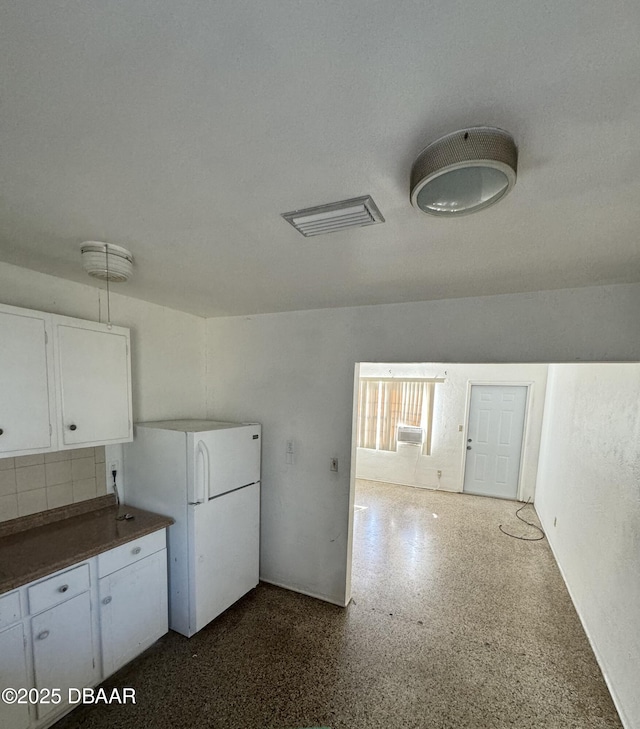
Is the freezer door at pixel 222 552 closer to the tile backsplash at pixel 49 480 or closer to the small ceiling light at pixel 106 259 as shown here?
the tile backsplash at pixel 49 480

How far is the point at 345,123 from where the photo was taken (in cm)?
74

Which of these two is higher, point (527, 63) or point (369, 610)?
point (527, 63)

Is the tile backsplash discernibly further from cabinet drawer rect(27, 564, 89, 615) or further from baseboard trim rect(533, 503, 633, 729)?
baseboard trim rect(533, 503, 633, 729)

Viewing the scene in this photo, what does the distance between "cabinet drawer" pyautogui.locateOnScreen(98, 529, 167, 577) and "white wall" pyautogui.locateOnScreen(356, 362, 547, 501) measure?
3.54 m

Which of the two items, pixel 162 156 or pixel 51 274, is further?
pixel 51 274

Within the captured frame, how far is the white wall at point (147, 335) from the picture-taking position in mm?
1929

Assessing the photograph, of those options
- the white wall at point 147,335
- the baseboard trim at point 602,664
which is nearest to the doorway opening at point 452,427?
the baseboard trim at point 602,664

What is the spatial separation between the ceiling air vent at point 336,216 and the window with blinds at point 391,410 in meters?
4.66

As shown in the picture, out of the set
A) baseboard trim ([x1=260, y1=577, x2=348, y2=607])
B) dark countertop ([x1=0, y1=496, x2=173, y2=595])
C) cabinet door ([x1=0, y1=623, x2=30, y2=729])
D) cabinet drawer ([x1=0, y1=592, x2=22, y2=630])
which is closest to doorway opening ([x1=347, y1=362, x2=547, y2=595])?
baseboard trim ([x1=260, y1=577, x2=348, y2=607])

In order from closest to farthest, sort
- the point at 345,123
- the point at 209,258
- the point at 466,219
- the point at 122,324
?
the point at 345,123 → the point at 466,219 → the point at 209,258 → the point at 122,324

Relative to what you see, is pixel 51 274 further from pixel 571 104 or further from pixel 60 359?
pixel 571 104

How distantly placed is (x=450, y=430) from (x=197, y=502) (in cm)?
449

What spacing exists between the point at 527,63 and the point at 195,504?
99.7 inches

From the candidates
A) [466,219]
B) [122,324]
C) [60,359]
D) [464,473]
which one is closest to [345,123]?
[466,219]
